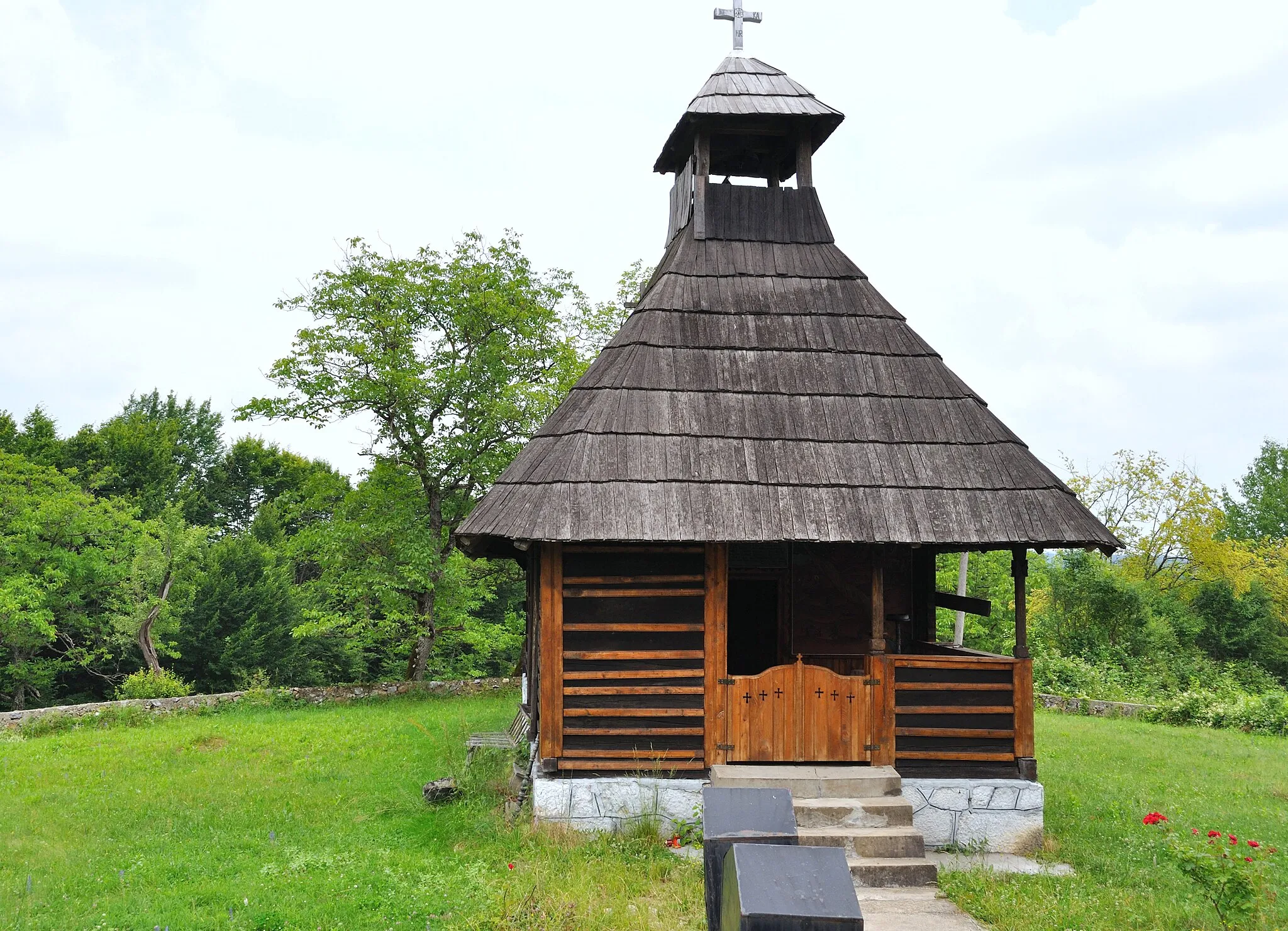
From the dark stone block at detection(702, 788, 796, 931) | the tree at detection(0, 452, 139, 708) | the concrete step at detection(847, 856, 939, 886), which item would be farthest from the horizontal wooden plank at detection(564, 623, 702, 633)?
the tree at detection(0, 452, 139, 708)

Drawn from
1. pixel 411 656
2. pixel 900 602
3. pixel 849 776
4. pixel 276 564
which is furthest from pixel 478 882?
pixel 276 564

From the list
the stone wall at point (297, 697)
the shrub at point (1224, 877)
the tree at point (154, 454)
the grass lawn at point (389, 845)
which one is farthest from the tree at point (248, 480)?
the shrub at point (1224, 877)

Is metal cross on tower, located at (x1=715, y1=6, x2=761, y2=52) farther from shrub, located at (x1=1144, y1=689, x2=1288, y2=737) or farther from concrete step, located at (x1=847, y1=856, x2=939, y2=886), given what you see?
shrub, located at (x1=1144, y1=689, x2=1288, y2=737)

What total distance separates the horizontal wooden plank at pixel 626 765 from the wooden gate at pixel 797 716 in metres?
0.34

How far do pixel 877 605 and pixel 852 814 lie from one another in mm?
1734

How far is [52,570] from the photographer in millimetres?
22062

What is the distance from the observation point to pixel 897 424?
8531mm

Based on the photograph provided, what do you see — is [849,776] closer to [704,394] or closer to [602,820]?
[602,820]

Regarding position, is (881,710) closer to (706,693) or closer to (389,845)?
(706,693)

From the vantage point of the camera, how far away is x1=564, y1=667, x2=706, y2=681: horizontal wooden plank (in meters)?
7.97

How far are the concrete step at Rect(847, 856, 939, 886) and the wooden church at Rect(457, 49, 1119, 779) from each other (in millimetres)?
1073

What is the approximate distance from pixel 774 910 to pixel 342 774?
9.30 m

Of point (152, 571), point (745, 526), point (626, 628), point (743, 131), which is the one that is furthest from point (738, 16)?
point (152, 571)

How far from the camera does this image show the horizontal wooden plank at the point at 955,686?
8047mm
